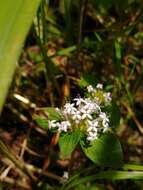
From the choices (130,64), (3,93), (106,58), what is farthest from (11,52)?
(130,64)

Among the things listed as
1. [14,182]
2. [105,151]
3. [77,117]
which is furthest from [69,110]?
[14,182]

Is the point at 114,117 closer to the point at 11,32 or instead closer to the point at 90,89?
the point at 90,89

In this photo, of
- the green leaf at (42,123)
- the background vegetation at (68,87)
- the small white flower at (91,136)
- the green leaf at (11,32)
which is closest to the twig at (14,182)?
the background vegetation at (68,87)

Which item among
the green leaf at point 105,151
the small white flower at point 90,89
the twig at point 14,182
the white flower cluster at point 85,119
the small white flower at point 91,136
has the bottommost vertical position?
the twig at point 14,182

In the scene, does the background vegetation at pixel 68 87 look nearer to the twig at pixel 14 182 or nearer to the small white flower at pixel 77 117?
the twig at pixel 14 182

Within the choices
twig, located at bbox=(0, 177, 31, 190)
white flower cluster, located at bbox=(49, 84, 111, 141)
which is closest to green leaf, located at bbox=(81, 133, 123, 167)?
white flower cluster, located at bbox=(49, 84, 111, 141)

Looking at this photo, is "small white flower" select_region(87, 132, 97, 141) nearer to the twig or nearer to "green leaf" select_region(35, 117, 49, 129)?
"green leaf" select_region(35, 117, 49, 129)
